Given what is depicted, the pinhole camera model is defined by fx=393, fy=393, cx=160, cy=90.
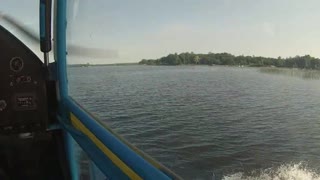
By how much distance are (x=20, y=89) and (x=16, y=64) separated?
0.45ft

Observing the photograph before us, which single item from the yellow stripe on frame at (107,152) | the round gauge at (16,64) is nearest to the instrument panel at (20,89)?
the round gauge at (16,64)

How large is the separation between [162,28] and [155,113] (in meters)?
2.83

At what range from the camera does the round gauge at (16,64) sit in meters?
2.13

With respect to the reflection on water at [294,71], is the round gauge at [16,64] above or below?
above

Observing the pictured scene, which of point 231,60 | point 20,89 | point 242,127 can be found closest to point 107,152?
point 231,60

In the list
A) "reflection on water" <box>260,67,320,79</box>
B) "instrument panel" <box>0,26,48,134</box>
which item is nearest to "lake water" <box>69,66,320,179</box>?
"reflection on water" <box>260,67,320,79</box>

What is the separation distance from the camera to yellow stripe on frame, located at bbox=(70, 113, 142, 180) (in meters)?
0.99

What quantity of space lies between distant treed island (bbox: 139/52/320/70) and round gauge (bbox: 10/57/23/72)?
92 cm

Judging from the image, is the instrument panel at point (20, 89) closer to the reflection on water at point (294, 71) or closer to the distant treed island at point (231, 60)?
the distant treed island at point (231, 60)

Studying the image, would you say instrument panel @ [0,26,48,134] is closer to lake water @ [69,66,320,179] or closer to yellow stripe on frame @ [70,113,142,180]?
yellow stripe on frame @ [70,113,142,180]

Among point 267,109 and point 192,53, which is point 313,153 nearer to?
point 267,109

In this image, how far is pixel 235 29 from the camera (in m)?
2.16

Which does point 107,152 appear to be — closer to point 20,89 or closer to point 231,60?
point 231,60

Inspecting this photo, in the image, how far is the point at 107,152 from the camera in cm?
121
